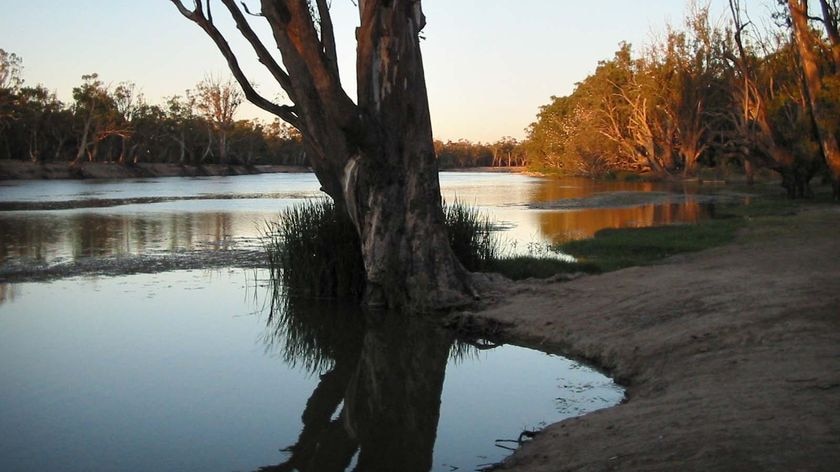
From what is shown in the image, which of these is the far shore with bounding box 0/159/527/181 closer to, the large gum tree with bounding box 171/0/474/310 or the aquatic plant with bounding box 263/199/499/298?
the aquatic plant with bounding box 263/199/499/298

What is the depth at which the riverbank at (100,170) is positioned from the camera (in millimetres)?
69438

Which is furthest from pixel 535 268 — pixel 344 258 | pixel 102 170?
pixel 102 170

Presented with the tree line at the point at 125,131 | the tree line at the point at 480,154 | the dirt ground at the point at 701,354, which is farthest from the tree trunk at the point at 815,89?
the tree line at the point at 480,154

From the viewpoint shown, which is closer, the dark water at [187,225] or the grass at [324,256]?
the grass at [324,256]

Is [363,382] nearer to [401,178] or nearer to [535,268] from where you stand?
[401,178]

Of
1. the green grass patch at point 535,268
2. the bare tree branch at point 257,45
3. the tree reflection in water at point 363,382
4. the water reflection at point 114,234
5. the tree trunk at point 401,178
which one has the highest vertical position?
the bare tree branch at point 257,45

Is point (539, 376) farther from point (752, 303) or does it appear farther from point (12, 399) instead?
point (12, 399)

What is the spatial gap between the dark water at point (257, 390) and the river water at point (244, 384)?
0.8 inches

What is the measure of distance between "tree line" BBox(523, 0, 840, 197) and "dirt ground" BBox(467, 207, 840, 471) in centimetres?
1498

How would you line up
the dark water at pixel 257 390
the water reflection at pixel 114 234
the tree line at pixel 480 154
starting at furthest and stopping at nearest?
the tree line at pixel 480 154
the water reflection at pixel 114 234
the dark water at pixel 257 390

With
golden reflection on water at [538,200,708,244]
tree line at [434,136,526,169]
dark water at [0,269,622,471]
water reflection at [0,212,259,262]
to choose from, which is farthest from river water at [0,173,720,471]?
tree line at [434,136,526,169]

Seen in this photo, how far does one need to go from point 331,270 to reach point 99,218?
1679 cm

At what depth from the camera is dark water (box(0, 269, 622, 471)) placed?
631cm

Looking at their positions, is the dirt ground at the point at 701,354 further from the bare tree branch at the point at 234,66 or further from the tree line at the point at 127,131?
the tree line at the point at 127,131
